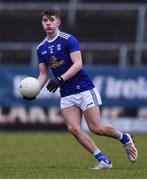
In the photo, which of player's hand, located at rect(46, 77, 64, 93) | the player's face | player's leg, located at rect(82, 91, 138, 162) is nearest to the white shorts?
player's leg, located at rect(82, 91, 138, 162)

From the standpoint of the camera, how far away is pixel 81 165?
13.1 metres

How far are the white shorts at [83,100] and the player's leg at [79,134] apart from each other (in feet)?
0.25

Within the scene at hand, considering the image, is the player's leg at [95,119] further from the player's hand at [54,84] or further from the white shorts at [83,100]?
the player's hand at [54,84]

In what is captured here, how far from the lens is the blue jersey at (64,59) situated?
12.4 m

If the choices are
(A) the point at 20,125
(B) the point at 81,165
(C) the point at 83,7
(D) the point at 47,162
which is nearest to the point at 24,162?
(D) the point at 47,162

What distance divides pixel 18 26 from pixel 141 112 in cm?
785

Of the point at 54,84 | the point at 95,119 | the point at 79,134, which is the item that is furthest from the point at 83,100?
the point at 54,84

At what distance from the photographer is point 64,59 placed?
12383 mm

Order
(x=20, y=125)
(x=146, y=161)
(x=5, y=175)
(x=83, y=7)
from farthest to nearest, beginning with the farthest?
(x=83, y=7), (x=20, y=125), (x=146, y=161), (x=5, y=175)

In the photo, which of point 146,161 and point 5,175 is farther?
point 146,161

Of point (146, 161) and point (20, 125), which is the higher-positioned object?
point (146, 161)

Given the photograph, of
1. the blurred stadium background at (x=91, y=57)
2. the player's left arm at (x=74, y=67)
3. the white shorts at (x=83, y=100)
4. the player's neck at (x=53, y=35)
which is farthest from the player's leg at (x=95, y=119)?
the blurred stadium background at (x=91, y=57)

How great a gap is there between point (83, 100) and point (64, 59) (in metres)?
0.70

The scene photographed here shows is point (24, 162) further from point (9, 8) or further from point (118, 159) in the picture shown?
point (9, 8)
